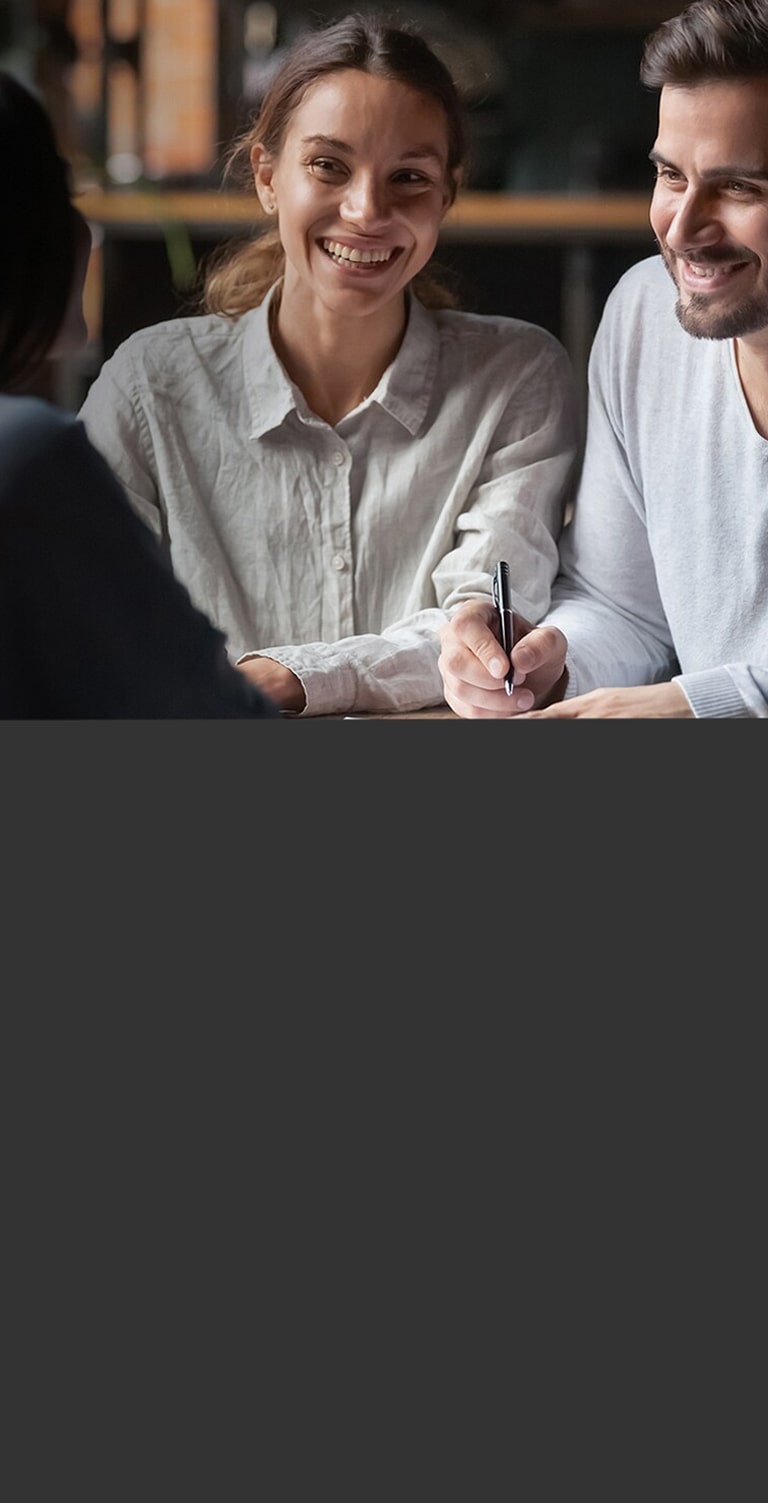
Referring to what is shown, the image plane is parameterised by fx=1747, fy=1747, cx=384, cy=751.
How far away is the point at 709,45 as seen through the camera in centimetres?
86

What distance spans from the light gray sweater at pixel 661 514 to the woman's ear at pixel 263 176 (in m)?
0.19

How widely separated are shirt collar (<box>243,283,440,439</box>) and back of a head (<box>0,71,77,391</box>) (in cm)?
14

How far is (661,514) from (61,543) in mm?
358

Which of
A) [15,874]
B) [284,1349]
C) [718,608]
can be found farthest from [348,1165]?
[718,608]

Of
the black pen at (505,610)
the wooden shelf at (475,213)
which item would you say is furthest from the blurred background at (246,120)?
the black pen at (505,610)

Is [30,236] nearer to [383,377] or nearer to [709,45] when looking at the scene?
[383,377]

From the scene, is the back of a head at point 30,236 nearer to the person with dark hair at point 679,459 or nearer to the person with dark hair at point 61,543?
the person with dark hair at point 61,543

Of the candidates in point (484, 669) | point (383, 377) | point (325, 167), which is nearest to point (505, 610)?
point (484, 669)

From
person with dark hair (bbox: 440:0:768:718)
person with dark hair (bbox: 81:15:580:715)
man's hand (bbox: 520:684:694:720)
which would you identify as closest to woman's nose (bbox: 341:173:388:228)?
person with dark hair (bbox: 81:15:580:715)

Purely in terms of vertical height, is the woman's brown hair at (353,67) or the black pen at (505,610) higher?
the woman's brown hair at (353,67)

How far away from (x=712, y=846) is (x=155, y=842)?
0.26 meters

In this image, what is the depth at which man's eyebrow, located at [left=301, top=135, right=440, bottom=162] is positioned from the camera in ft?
2.88

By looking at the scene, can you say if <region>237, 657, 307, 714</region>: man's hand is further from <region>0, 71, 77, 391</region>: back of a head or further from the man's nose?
the man's nose

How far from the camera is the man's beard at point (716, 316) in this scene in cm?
91
